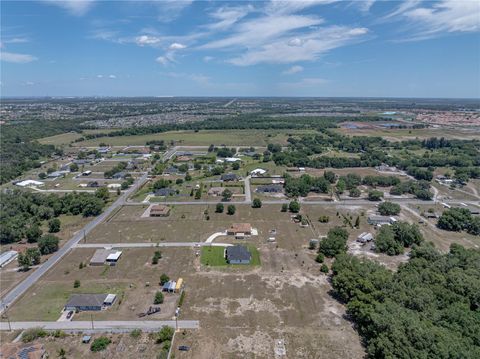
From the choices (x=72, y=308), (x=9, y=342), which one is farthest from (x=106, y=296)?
(x=9, y=342)

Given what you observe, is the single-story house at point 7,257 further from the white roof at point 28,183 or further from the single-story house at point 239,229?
the white roof at point 28,183

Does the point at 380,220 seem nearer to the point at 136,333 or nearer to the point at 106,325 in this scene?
the point at 136,333

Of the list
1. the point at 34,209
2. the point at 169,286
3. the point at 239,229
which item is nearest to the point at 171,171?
the point at 34,209

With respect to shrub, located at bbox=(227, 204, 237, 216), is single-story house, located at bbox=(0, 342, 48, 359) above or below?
below

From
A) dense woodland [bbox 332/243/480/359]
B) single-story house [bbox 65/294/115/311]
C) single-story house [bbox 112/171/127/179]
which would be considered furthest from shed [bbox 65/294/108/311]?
single-story house [bbox 112/171/127/179]

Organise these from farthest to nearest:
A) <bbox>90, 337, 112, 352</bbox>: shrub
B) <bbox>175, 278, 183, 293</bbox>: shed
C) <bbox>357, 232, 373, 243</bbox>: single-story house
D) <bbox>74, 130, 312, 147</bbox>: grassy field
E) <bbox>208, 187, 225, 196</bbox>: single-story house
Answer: <bbox>74, 130, 312, 147</bbox>: grassy field → <bbox>208, 187, 225, 196</bbox>: single-story house → <bbox>357, 232, 373, 243</bbox>: single-story house → <bbox>175, 278, 183, 293</bbox>: shed → <bbox>90, 337, 112, 352</bbox>: shrub

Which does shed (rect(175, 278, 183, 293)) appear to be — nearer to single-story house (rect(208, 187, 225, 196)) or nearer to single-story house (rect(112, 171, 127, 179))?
single-story house (rect(208, 187, 225, 196))
